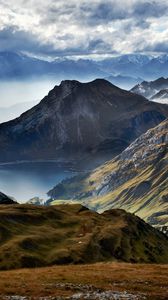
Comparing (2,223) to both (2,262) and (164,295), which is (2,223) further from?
(164,295)

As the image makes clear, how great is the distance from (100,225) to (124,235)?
10.7 meters

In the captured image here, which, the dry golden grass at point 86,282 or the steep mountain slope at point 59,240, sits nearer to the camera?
the dry golden grass at point 86,282

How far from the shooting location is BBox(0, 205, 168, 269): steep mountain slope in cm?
12900

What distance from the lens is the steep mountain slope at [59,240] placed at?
423 feet

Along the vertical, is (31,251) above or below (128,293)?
above

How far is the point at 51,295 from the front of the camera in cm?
6131

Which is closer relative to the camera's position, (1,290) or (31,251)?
(1,290)

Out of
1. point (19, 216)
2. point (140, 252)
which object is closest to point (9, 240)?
point (19, 216)

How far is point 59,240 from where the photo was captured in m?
154

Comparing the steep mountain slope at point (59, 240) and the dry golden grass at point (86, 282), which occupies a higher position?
the steep mountain slope at point (59, 240)

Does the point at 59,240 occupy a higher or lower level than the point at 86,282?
higher

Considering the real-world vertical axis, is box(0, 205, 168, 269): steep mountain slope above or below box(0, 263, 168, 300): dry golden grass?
above

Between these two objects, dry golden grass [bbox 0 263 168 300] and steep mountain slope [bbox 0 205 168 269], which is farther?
steep mountain slope [bbox 0 205 168 269]

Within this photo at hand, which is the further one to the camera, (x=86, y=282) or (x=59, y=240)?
(x=59, y=240)
